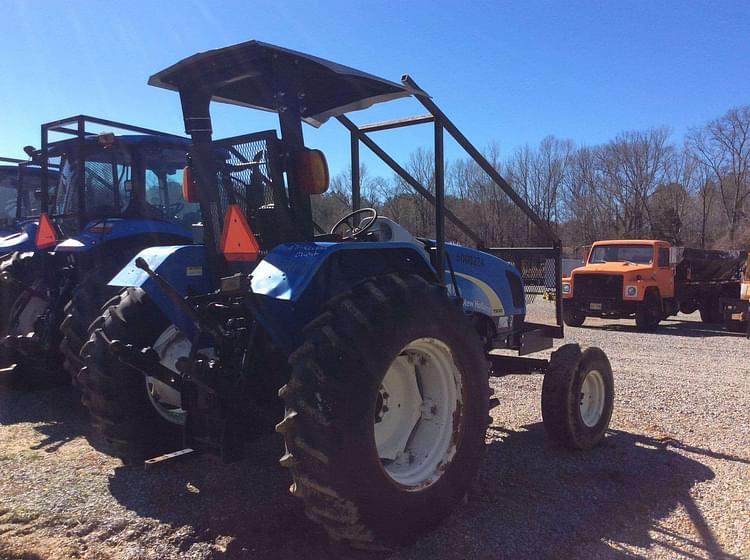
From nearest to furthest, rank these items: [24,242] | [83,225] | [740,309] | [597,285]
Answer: [83,225] < [24,242] < [740,309] < [597,285]

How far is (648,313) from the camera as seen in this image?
47.0ft

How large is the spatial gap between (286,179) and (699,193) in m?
51.3

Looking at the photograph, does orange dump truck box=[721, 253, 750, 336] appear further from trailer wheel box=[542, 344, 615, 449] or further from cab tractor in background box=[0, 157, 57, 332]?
cab tractor in background box=[0, 157, 57, 332]

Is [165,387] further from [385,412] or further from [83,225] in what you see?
[83,225]

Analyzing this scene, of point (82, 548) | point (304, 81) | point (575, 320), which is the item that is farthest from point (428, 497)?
point (575, 320)

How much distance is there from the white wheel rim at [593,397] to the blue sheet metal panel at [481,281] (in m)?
0.86

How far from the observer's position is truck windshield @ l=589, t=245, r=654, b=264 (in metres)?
15.1

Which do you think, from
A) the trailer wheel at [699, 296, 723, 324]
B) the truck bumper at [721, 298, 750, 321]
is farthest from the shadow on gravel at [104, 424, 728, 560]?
the trailer wheel at [699, 296, 723, 324]

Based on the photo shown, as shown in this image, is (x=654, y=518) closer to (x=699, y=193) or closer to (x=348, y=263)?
(x=348, y=263)

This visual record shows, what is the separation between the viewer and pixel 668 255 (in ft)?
50.2

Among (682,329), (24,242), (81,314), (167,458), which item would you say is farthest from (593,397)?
(682,329)

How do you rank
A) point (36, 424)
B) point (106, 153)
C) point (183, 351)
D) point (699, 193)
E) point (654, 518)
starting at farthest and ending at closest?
point (699, 193)
point (106, 153)
point (36, 424)
point (183, 351)
point (654, 518)

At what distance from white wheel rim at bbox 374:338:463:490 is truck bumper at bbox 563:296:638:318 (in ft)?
39.8

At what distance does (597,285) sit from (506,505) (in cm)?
1212
